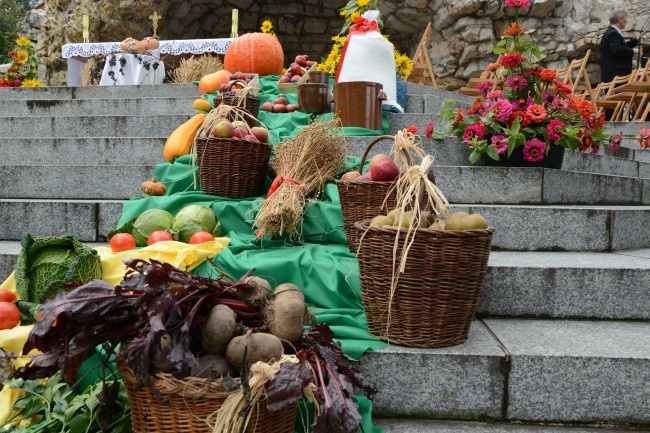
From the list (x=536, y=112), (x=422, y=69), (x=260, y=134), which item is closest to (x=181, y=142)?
(x=260, y=134)

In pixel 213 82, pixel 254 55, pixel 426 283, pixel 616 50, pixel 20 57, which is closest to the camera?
pixel 426 283

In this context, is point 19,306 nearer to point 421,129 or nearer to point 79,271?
point 79,271

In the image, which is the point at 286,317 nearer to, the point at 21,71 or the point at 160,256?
the point at 160,256

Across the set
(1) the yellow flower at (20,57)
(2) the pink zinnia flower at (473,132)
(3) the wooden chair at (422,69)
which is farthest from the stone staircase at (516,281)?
(3) the wooden chair at (422,69)

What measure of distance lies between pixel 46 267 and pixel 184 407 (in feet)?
3.45

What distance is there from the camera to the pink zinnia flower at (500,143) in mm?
3369

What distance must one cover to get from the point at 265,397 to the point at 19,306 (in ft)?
4.24

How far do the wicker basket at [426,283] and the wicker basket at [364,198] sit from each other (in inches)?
15.9

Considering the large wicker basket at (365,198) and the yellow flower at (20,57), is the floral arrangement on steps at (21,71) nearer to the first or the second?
the yellow flower at (20,57)

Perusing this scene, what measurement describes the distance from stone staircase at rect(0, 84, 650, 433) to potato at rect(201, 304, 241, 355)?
61 centimetres

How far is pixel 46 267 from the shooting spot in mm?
2213

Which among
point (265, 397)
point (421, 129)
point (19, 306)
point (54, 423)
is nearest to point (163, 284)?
point (265, 397)

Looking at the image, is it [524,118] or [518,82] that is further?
[518,82]

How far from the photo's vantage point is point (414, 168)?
1971 millimetres
